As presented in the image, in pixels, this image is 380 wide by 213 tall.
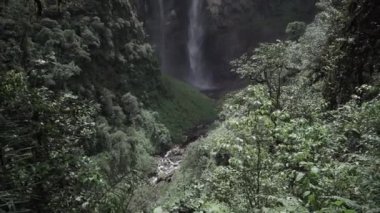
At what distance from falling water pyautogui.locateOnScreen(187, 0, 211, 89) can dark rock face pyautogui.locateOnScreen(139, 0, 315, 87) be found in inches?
27.5

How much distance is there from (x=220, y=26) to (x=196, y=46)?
4.95 m

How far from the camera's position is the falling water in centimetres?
7206

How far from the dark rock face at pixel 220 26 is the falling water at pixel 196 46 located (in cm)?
70

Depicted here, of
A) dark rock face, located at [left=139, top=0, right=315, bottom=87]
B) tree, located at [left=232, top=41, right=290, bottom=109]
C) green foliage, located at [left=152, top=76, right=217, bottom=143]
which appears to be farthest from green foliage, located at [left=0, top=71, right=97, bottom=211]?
dark rock face, located at [left=139, top=0, right=315, bottom=87]

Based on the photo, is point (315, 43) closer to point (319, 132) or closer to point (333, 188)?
point (319, 132)

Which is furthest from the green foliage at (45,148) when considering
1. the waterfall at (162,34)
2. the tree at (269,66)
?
the waterfall at (162,34)

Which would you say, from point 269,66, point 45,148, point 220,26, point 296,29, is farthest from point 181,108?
point 45,148

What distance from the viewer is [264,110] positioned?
8.13m

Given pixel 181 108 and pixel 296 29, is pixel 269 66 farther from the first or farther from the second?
pixel 181 108

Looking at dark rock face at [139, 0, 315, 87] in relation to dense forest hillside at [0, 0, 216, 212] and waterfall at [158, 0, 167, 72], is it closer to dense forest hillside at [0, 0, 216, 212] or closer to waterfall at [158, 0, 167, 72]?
waterfall at [158, 0, 167, 72]

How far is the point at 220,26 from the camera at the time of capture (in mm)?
73938

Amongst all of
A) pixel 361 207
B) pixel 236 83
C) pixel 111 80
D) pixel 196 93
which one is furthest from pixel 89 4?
pixel 361 207

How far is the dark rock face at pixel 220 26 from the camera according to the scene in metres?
72.4

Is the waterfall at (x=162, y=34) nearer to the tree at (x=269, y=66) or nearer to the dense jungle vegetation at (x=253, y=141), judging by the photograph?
the dense jungle vegetation at (x=253, y=141)
